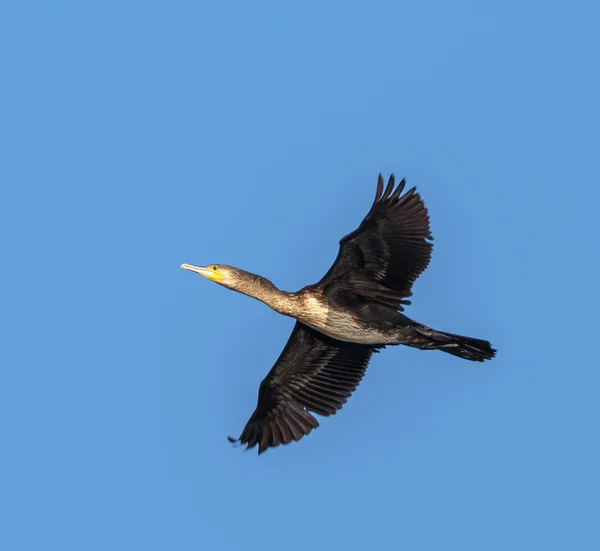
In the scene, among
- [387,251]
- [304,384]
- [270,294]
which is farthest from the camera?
[304,384]

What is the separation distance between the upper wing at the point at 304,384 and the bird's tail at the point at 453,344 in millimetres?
1413

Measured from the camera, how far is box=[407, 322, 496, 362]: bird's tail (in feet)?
52.8

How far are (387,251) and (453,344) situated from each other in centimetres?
159

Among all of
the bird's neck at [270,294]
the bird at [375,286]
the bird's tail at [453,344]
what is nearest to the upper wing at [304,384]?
the bird at [375,286]

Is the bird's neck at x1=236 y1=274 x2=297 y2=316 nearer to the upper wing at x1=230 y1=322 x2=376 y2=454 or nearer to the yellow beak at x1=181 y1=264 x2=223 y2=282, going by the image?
the yellow beak at x1=181 y1=264 x2=223 y2=282

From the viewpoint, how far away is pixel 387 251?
52.4 feet

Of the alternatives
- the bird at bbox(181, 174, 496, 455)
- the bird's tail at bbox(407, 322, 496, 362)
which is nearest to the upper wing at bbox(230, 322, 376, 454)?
the bird at bbox(181, 174, 496, 455)

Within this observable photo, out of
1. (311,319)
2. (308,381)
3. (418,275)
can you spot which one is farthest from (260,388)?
(418,275)

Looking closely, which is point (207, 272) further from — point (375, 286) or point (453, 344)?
point (453, 344)

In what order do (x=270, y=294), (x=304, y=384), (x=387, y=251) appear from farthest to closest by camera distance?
(x=304, y=384) < (x=270, y=294) < (x=387, y=251)

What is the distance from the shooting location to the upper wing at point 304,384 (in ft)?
57.0

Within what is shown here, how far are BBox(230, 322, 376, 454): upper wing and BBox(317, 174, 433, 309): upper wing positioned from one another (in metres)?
1.48

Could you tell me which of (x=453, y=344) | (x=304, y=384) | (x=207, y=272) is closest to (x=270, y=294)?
(x=207, y=272)

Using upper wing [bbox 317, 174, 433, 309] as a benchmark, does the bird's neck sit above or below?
below
